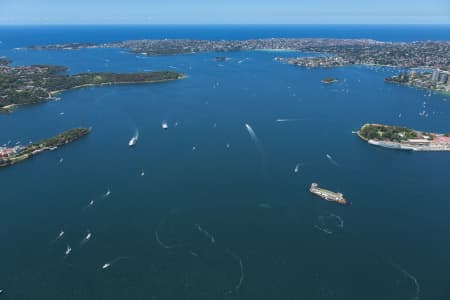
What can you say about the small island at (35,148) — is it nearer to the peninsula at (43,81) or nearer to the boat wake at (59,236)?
the boat wake at (59,236)

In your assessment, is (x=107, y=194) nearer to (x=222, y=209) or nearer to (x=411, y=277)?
(x=222, y=209)

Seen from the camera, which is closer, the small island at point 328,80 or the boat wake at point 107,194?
the boat wake at point 107,194

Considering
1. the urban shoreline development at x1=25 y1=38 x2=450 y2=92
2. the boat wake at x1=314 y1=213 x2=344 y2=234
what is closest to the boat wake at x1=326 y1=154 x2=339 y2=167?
the boat wake at x1=314 y1=213 x2=344 y2=234

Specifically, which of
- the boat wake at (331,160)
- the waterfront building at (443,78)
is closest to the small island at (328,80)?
the waterfront building at (443,78)

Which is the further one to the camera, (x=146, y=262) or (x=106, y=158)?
(x=106, y=158)

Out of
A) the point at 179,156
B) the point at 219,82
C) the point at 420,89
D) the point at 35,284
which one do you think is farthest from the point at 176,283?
the point at 420,89

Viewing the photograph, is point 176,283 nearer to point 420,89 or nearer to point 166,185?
point 166,185
